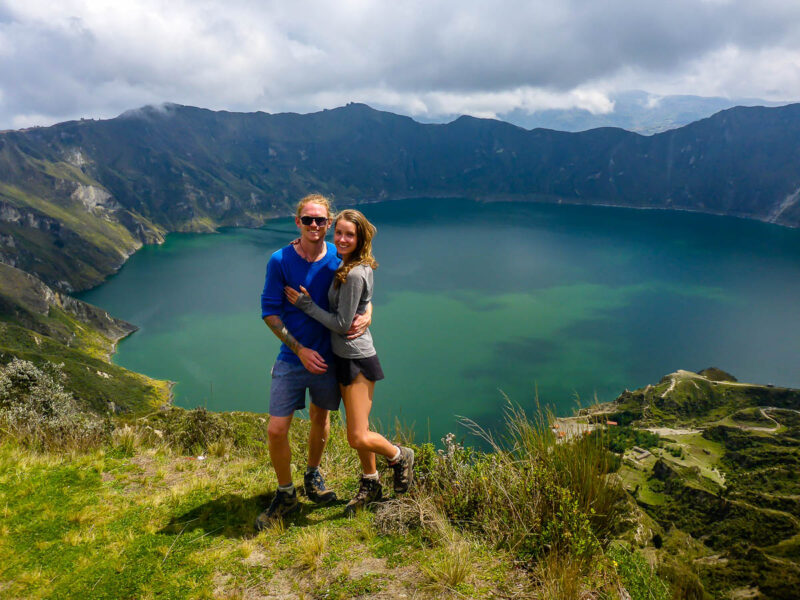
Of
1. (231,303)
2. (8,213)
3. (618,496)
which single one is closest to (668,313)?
(231,303)

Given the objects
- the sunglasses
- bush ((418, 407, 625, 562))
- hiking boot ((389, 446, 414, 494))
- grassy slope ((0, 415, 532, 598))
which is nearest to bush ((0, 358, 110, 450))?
grassy slope ((0, 415, 532, 598))

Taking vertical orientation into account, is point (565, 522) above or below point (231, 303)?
above

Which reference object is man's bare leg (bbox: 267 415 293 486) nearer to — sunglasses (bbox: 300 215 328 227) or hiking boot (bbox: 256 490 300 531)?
hiking boot (bbox: 256 490 300 531)

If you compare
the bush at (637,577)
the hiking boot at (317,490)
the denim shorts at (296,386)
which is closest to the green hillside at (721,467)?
the bush at (637,577)

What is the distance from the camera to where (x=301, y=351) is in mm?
4168

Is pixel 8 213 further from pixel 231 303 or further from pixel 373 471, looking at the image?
pixel 373 471

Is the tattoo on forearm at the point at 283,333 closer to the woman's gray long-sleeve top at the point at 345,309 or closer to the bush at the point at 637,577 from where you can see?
the woman's gray long-sleeve top at the point at 345,309

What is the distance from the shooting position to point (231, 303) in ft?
310

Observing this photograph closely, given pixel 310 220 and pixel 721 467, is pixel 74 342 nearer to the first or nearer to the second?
pixel 310 220

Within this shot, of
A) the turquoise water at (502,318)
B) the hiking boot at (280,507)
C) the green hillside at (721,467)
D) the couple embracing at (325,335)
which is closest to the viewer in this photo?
the couple embracing at (325,335)

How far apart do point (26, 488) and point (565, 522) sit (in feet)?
17.2

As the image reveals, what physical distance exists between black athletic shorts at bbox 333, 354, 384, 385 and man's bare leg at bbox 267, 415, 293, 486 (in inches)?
27.7

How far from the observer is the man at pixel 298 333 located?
4234 mm

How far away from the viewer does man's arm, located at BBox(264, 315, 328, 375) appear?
413 cm
